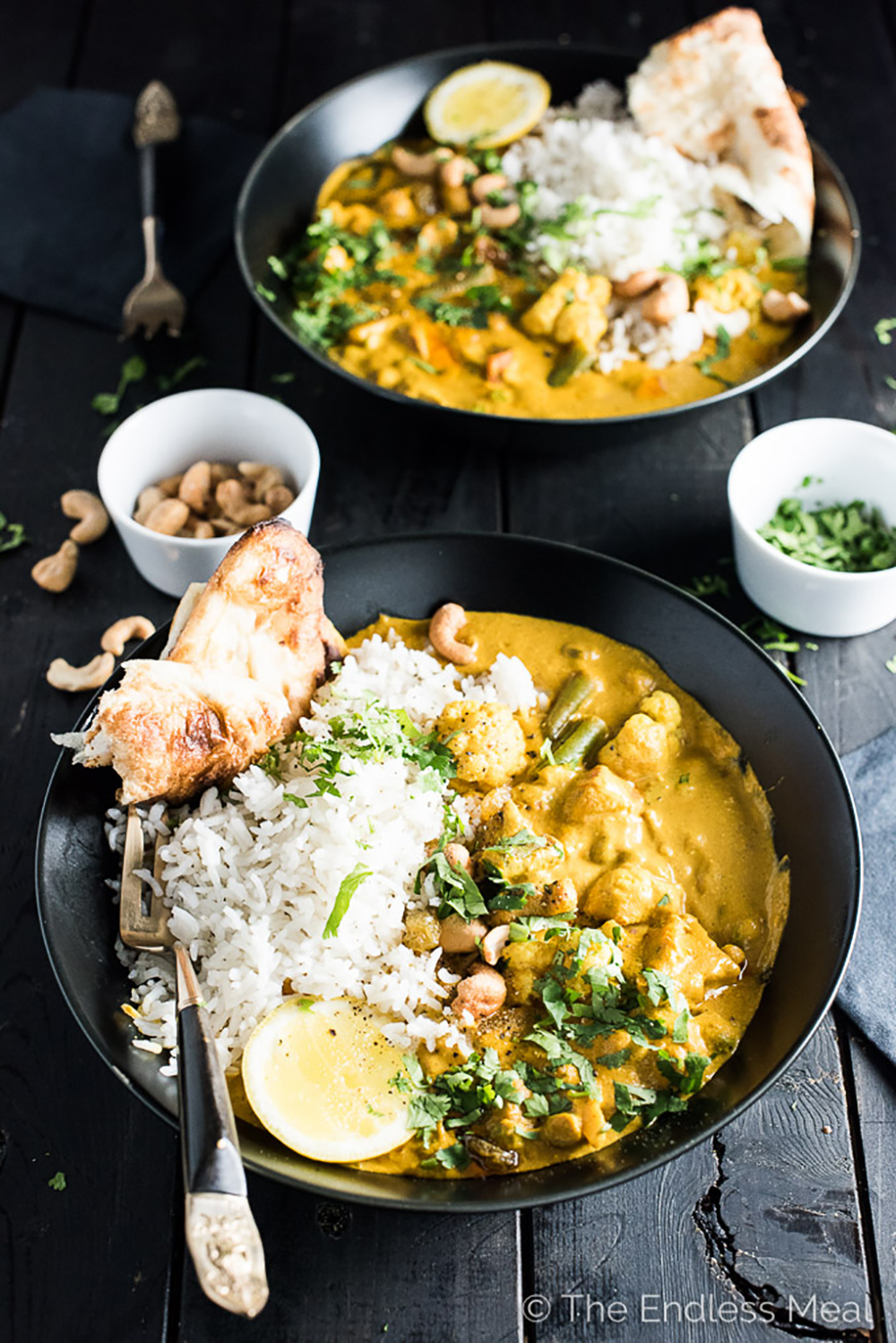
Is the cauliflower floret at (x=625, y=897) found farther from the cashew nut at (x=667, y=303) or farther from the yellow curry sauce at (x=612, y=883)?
the cashew nut at (x=667, y=303)

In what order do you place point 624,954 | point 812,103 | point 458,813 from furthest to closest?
point 812,103, point 458,813, point 624,954

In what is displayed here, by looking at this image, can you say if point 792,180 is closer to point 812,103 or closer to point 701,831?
point 812,103

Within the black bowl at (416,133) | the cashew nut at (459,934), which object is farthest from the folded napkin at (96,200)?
the cashew nut at (459,934)

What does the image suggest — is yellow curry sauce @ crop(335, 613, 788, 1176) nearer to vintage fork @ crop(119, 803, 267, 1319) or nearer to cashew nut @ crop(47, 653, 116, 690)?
vintage fork @ crop(119, 803, 267, 1319)

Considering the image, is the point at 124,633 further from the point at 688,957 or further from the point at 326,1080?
the point at 688,957

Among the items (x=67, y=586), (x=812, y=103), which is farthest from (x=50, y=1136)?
(x=812, y=103)

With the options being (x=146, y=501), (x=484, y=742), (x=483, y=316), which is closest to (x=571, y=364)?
(x=483, y=316)
